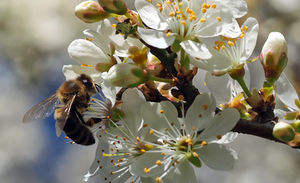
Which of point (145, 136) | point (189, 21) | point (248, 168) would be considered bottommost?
point (248, 168)

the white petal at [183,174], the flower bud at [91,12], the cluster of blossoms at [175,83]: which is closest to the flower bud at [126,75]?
the cluster of blossoms at [175,83]

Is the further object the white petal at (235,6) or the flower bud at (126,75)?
the white petal at (235,6)

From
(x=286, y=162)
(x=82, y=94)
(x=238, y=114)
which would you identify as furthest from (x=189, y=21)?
(x=286, y=162)

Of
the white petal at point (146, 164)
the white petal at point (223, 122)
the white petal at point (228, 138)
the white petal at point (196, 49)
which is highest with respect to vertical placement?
the white petal at point (196, 49)

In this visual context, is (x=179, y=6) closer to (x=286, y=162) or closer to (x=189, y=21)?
(x=189, y=21)

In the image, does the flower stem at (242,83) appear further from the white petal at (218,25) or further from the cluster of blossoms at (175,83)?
the white petal at (218,25)

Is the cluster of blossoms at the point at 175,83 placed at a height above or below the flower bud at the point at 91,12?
below
